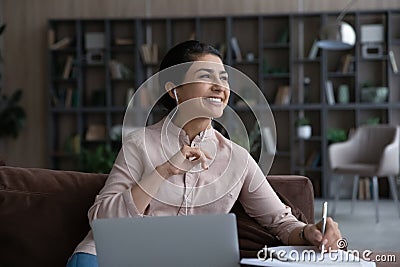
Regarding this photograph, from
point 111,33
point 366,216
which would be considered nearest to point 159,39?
point 111,33

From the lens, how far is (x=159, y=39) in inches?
307

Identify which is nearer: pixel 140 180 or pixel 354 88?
pixel 140 180

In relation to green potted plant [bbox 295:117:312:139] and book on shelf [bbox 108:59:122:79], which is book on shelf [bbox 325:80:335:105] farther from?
book on shelf [bbox 108:59:122:79]

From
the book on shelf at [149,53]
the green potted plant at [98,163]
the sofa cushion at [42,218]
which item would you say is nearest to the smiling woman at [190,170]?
the sofa cushion at [42,218]

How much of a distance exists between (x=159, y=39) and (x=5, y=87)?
6.56 feet

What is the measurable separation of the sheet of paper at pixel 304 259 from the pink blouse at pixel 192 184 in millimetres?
280

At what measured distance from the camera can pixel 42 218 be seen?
1939mm

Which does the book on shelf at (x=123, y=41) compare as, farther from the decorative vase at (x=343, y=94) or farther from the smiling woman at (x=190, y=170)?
the smiling woman at (x=190, y=170)

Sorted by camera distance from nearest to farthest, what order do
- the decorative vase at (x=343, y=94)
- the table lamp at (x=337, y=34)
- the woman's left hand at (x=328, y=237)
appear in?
the woman's left hand at (x=328, y=237) → the table lamp at (x=337, y=34) → the decorative vase at (x=343, y=94)

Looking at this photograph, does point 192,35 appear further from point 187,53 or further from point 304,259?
point 304,259

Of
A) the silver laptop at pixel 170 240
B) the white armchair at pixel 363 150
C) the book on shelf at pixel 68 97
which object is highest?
the silver laptop at pixel 170 240

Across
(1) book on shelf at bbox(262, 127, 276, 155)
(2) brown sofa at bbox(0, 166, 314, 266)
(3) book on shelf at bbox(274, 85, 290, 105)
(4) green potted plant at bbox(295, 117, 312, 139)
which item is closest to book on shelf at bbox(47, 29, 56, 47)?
(3) book on shelf at bbox(274, 85, 290, 105)

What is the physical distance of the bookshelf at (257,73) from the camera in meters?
7.38

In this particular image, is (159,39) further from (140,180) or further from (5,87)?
(140,180)
